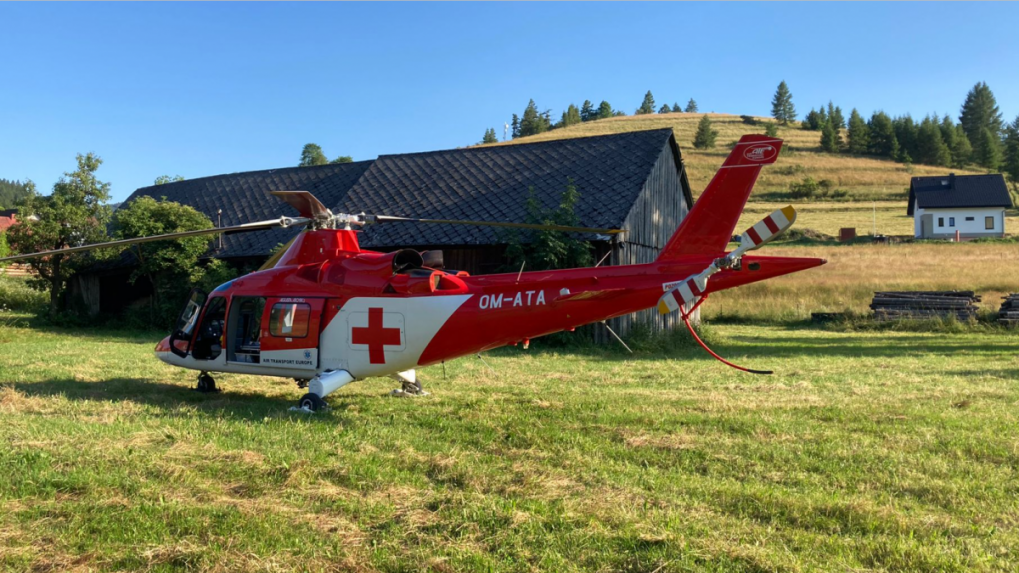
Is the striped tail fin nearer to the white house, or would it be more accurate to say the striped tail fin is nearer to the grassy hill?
the grassy hill

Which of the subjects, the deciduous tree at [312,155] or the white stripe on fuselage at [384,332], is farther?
the deciduous tree at [312,155]

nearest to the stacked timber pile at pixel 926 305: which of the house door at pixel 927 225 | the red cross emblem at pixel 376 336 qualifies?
the red cross emblem at pixel 376 336

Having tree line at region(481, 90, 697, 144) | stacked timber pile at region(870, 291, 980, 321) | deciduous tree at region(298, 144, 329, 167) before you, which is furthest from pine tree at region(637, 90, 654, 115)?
stacked timber pile at region(870, 291, 980, 321)

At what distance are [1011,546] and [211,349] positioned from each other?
9.10m

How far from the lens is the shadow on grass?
8.30 meters

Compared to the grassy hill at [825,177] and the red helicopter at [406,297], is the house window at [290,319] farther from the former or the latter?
the grassy hill at [825,177]

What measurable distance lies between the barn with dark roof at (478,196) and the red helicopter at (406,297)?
9.12 m

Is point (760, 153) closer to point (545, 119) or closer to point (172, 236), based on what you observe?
point (172, 236)

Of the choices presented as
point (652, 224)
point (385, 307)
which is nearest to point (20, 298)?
point (652, 224)

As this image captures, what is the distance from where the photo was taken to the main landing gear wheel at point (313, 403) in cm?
844

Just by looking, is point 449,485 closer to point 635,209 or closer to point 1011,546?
point 1011,546

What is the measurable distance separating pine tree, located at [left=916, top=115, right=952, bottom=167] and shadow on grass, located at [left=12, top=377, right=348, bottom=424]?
98708mm

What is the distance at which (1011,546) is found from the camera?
14.0 ft

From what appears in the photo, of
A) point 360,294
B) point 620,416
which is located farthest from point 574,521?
point 360,294
